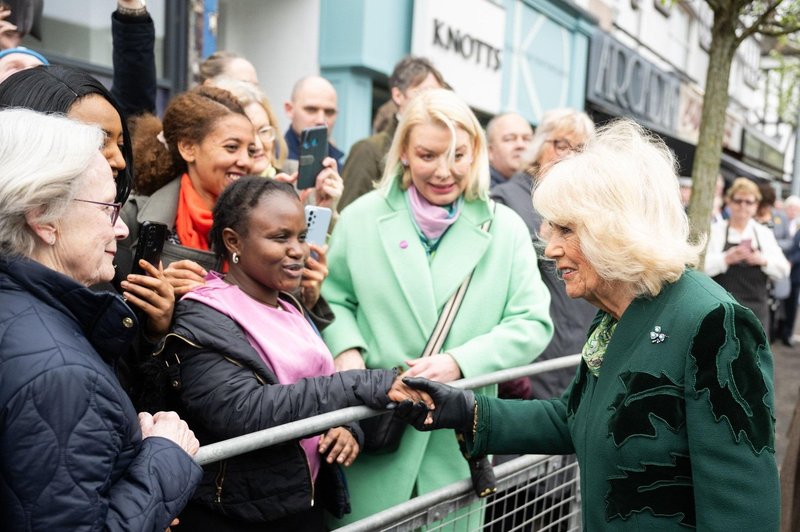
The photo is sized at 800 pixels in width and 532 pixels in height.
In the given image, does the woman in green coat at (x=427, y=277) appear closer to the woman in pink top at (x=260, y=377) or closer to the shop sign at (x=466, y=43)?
the woman in pink top at (x=260, y=377)

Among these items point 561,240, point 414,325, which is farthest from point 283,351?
point 561,240

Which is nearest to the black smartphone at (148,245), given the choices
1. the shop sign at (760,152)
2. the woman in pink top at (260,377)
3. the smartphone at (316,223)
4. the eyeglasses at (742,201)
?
the woman in pink top at (260,377)

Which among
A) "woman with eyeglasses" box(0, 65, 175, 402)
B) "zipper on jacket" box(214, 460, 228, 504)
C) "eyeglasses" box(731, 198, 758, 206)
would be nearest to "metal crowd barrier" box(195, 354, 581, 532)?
"zipper on jacket" box(214, 460, 228, 504)

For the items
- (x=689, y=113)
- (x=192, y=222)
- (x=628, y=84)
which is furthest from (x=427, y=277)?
(x=689, y=113)

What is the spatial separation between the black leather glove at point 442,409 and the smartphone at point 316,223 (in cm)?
60

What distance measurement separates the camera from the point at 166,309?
2027mm

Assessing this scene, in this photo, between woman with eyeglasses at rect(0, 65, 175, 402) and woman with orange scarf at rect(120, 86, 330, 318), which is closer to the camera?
woman with eyeglasses at rect(0, 65, 175, 402)

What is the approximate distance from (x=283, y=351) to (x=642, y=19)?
16673 millimetres

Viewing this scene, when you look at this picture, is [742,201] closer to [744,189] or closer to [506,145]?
[744,189]

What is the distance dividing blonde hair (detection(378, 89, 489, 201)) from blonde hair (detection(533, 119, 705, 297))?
29.8 inches

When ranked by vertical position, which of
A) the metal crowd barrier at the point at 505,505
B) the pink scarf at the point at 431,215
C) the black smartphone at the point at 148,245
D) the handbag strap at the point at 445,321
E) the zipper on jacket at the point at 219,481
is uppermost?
the pink scarf at the point at 431,215

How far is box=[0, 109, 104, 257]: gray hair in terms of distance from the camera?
144 cm

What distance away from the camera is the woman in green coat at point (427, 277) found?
8.66ft

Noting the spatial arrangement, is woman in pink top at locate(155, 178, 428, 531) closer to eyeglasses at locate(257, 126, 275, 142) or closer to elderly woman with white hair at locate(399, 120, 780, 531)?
elderly woman with white hair at locate(399, 120, 780, 531)
